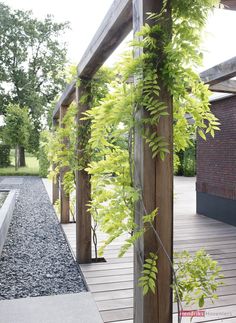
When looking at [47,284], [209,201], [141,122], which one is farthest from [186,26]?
[209,201]

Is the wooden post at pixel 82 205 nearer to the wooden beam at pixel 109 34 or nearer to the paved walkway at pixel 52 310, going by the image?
the wooden beam at pixel 109 34

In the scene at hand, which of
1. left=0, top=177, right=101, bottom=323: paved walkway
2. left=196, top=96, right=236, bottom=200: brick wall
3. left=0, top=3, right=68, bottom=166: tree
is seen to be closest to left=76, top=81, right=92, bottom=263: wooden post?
left=0, top=177, right=101, bottom=323: paved walkway

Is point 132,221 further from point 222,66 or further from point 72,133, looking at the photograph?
point 222,66

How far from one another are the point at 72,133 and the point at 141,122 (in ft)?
9.57

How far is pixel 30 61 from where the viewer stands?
859 inches

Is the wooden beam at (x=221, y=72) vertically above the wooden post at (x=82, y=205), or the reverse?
the wooden beam at (x=221, y=72)

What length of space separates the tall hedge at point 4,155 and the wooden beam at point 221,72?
16.5 m

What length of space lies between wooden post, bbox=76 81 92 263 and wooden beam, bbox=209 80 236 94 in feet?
7.68

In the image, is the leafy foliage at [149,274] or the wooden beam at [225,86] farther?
the wooden beam at [225,86]

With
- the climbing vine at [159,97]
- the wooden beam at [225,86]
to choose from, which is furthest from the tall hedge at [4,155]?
the climbing vine at [159,97]

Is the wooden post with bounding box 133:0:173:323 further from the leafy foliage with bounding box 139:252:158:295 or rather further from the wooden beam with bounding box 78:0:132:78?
the wooden beam with bounding box 78:0:132:78

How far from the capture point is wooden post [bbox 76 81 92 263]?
3994 mm

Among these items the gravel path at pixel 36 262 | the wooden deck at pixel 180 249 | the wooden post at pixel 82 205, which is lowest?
the gravel path at pixel 36 262

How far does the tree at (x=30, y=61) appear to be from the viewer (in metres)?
20.5
